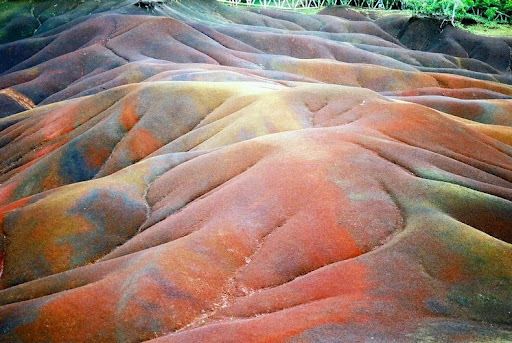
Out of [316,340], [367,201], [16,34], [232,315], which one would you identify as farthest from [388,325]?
[16,34]

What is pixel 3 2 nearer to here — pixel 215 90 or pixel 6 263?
pixel 215 90

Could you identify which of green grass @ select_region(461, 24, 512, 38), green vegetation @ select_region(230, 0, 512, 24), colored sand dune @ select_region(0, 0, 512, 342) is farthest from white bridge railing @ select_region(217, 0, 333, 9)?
colored sand dune @ select_region(0, 0, 512, 342)

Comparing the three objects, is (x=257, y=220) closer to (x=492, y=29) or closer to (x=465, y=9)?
(x=465, y=9)

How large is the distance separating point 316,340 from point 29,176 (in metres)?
15.8

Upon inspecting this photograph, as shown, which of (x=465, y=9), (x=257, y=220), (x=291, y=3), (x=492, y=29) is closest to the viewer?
(x=257, y=220)

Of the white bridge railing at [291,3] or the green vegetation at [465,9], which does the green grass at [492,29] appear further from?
the white bridge railing at [291,3]

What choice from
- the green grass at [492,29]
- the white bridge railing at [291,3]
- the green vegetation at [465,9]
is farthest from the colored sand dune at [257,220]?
the white bridge railing at [291,3]

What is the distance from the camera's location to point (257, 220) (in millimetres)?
10992

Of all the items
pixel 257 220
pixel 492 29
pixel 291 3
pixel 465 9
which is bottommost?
pixel 291 3

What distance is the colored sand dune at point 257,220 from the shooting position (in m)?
8.63

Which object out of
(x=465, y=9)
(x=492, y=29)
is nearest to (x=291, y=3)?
(x=465, y=9)

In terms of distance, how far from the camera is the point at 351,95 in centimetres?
1808

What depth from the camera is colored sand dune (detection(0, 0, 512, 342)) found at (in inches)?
340

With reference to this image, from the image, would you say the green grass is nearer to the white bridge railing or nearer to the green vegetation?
the green vegetation
